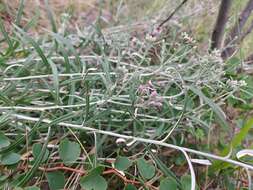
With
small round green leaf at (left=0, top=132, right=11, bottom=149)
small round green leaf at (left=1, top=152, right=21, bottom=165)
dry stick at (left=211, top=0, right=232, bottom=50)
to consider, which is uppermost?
dry stick at (left=211, top=0, right=232, bottom=50)

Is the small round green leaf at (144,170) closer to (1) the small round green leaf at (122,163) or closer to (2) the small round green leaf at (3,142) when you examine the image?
(1) the small round green leaf at (122,163)

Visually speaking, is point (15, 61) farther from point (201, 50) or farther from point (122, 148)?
point (201, 50)

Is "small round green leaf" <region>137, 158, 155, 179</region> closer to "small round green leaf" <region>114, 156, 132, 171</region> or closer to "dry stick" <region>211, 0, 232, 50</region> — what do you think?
"small round green leaf" <region>114, 156, 132, 171</region>

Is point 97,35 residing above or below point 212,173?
above

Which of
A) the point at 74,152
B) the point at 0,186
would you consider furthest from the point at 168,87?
the point at 0,186

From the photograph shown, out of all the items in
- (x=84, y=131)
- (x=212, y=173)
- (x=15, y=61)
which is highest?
(x=15, y=61)

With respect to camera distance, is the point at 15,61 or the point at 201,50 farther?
the point at 201,50

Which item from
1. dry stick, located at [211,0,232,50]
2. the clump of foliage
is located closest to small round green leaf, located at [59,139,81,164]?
the clump of foliage

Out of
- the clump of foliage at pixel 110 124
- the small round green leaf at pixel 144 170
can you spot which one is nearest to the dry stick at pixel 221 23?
the clump of foliage at pixel 110 124
